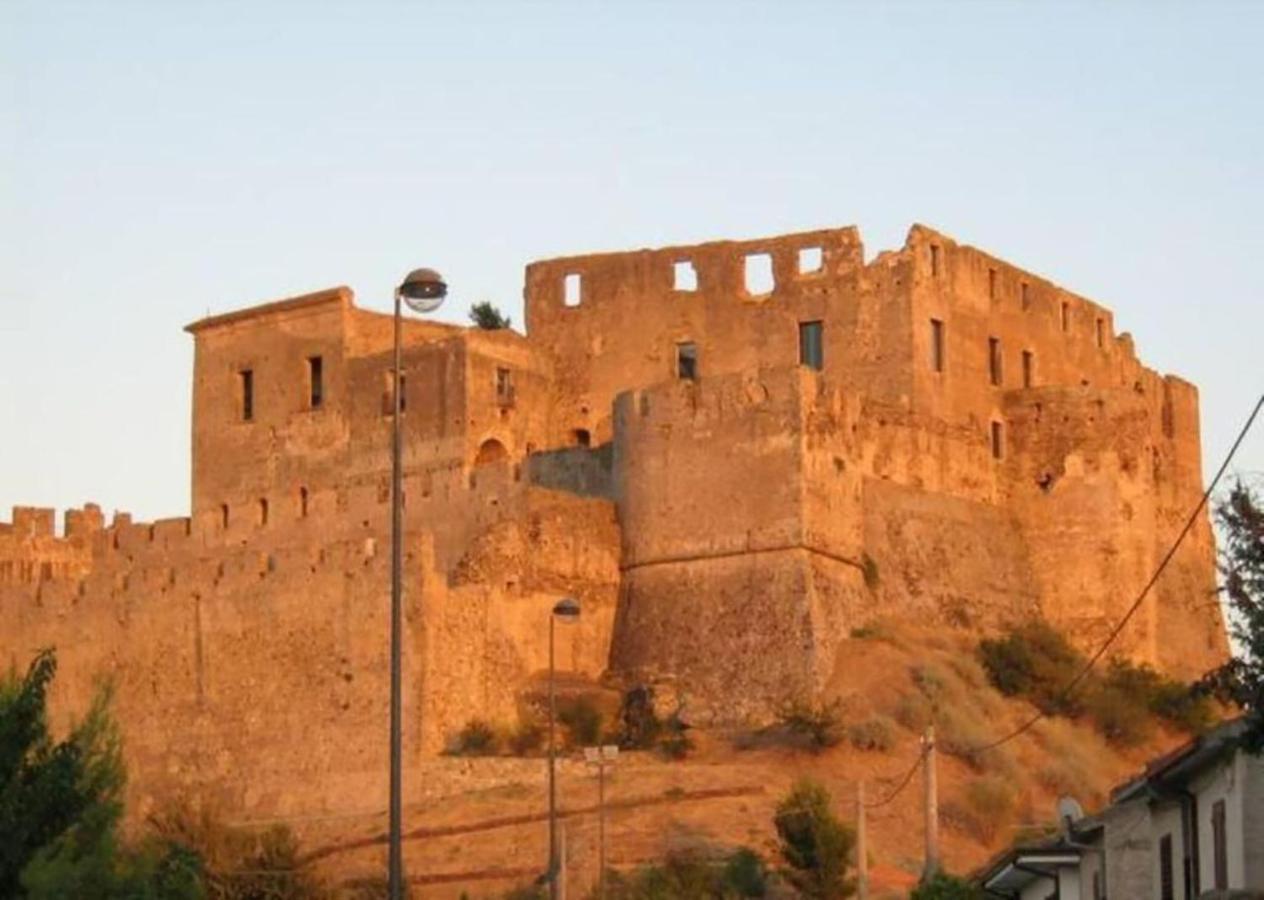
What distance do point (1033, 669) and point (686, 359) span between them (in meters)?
11.1

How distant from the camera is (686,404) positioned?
200ft

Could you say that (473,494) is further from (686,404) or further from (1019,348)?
(1019,348)

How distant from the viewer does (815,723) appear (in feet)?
186

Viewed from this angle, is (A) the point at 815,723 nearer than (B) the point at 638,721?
Yes

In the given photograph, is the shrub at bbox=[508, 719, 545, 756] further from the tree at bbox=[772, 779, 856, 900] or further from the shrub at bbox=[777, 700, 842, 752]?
the tree at bbox=[772, 779, 856, 900]

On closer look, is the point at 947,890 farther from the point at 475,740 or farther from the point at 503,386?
the point at 503,386

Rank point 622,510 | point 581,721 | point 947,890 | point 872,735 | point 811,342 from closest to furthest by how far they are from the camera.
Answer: point 947,890, point 872,735, point 581,721, point 622,510, point 811,342

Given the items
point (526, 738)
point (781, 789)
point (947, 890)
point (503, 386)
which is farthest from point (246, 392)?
point (947, 890)

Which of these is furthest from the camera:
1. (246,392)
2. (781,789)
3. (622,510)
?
(246,392)

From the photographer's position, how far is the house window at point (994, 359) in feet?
228

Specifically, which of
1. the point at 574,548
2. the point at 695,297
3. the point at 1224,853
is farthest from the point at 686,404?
the point at 1224,853

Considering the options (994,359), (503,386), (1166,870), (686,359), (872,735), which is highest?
(686,359)

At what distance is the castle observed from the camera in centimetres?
5891

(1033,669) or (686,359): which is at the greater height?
(686,359)
